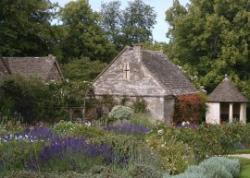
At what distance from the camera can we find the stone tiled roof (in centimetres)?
3759

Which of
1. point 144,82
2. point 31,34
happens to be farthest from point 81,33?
point 144,82

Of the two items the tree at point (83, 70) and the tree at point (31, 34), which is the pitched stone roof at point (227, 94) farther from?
the tree at point (31, 34)

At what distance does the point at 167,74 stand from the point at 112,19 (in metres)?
30.6

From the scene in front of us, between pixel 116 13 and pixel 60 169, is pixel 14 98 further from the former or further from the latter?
pixel 116 13

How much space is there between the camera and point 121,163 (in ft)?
41.2

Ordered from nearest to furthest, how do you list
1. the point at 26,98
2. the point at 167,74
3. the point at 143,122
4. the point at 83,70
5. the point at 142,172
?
the point at 142,172, the point at 143,122, the point at 26,98, the point at 167,74, the point at 83,70

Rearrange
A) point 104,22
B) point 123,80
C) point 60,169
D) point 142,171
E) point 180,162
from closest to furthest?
point 142,171 < point 60,169 < point 180,162 < point 123,80 < point 104,22

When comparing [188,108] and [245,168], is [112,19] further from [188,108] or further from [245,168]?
[245,168]

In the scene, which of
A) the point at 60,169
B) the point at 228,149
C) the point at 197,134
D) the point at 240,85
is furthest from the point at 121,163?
the point at 240,85

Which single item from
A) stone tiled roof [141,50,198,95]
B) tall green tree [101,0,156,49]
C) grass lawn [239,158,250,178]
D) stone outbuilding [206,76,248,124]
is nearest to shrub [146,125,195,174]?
grass lawn [239,158,250,178]

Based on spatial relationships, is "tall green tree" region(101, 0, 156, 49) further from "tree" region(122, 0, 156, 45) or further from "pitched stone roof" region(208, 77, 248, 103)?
"pitched stone roof" region(208, 77, 248, 103)

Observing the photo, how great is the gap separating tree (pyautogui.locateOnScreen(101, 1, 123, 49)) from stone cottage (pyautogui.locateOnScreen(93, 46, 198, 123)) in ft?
86.5

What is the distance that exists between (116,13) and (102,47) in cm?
1286

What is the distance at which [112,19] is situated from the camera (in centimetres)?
6869
